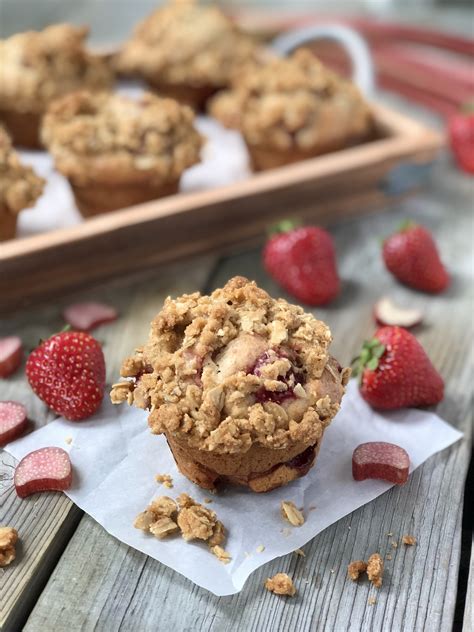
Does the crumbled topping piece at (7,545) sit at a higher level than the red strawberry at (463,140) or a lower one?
higher

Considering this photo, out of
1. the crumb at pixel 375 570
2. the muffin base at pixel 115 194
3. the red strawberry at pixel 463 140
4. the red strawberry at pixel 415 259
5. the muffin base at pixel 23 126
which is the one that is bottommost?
the red strawberry at pixel 463 140

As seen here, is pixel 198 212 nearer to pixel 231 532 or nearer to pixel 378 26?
pixel 231 532

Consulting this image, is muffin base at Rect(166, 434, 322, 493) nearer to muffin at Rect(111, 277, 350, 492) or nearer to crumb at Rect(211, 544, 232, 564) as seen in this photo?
muffin at Rect(111, 277, 350, 492)

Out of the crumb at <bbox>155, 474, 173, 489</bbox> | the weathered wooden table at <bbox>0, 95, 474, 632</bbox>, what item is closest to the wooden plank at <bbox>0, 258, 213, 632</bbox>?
the weathered wooden table at <bbox>0, 95, 474, 632</bbox>

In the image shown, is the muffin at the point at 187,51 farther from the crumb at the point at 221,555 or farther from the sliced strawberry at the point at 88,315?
the crumb at the point at 221,555

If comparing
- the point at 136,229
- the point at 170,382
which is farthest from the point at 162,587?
the point at 136,229

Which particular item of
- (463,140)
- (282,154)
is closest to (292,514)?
(282,154)

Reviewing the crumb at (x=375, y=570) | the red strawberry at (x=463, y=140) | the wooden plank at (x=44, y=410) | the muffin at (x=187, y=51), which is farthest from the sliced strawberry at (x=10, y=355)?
the red strawberry at (x=463, y=140)
